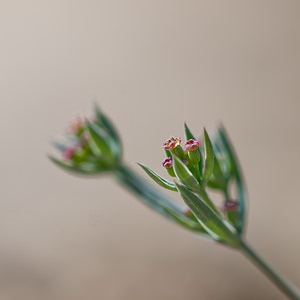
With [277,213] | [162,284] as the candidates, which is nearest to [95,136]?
[162,284]

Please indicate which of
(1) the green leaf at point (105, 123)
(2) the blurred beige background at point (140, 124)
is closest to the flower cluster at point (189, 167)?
(1) the green leaf at point (105, 123)

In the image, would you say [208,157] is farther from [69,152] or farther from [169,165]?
[69,152]

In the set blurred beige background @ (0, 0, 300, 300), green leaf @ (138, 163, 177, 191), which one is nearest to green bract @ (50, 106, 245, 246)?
green leaf @ (138, 163, 177, 191)

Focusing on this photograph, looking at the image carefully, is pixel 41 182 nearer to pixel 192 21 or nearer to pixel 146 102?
pixel 146 102

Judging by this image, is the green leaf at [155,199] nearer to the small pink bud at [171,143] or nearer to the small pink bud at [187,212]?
the small pink bud at [187,212]

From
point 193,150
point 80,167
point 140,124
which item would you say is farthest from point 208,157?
point 140,124
